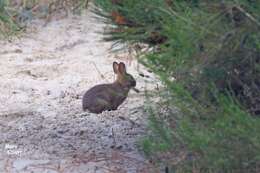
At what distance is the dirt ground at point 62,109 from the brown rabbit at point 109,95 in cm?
7

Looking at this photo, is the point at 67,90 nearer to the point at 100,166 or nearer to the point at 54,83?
the point at 54,83

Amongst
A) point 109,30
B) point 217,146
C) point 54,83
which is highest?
point 217,146

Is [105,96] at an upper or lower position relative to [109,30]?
lower

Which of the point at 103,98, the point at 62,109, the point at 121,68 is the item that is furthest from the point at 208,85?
the point at 62,109

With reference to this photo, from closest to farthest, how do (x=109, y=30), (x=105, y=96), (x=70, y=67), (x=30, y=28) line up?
(x=109, y=30), (x=105, y=96), (x=70, y=67), (x=30, y=28)

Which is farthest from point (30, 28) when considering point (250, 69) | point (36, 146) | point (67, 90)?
point (250, 69)

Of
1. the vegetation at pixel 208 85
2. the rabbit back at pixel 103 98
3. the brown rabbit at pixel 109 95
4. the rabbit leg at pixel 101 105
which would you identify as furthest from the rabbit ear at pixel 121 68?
the vegetation at pixel 208 85

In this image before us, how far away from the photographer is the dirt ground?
513 centimetres

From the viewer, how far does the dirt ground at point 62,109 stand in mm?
5133

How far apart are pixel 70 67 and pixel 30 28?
1328 millimetres

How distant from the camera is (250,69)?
3.76m

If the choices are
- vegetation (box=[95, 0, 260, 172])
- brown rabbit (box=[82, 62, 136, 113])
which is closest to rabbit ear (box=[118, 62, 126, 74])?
brown rabbit (box=[82, 62, 136, 113])

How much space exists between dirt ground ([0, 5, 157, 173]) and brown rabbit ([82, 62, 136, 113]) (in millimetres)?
68

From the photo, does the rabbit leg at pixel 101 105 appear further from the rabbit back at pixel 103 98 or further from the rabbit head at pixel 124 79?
the rabbit head at pixel 124 79
